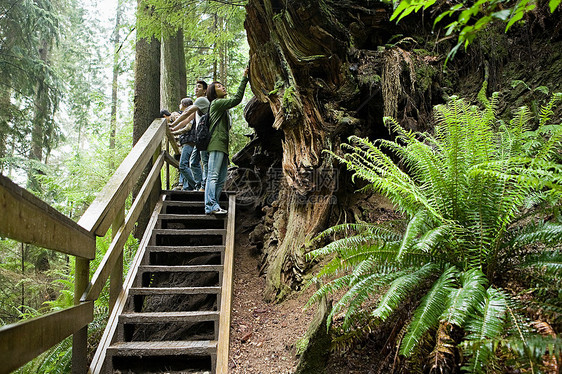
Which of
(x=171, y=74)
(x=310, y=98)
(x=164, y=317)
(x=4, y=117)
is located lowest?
(x=164, y=317)

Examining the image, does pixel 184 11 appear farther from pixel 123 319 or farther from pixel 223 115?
pixel 123 319

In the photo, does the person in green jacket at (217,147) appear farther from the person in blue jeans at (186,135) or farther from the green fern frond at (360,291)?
the green fern frond at (360,291)

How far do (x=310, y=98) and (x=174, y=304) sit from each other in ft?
11.2

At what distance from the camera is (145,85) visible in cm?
634

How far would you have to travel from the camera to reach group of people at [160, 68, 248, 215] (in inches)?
199

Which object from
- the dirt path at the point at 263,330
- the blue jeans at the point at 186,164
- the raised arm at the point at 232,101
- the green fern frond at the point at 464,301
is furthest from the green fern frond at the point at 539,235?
the blue jeans at the point at 186,164

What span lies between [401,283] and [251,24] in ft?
Result: 14.3

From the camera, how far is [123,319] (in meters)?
3.34

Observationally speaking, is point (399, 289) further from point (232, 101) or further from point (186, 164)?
point (186, 164)

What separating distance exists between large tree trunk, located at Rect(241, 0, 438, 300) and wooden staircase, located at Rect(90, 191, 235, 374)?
79cm

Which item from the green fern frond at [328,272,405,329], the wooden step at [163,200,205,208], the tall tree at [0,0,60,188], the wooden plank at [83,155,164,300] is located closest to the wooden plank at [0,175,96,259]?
the wooden plank at [83,155,164,300]

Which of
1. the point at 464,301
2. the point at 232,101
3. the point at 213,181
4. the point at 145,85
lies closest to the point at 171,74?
the point at 145,85

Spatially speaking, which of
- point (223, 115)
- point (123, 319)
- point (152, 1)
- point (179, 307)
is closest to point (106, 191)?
point (123, 319)

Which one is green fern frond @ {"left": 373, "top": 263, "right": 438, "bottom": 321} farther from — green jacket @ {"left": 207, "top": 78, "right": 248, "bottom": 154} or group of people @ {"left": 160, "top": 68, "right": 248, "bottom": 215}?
green jacket @ {"left": 207, "top": 78, "right": 248, "bottom": 154}
